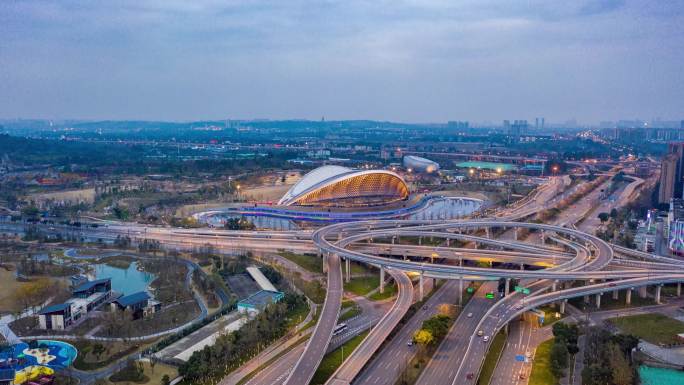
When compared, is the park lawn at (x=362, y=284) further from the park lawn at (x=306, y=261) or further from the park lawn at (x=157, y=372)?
the park lawn at (x=157, y=372)

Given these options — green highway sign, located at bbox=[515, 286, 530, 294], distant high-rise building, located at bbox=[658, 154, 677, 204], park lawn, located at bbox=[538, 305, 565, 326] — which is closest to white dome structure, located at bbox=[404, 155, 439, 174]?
distant high-rise building, located at bbox=[658, 154, 677, 204]

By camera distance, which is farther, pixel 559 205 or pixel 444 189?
pixel 444 189

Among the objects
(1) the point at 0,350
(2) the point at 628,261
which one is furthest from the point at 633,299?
(1) the point at 0,350

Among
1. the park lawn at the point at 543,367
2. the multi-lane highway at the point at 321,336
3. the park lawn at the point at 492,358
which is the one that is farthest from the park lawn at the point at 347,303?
the park lawn at the point at 543,367

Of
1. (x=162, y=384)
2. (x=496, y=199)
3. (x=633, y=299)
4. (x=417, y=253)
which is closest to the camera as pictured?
(x=162, y=384)

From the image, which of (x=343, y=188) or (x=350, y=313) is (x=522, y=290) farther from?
(x=343, y=188)

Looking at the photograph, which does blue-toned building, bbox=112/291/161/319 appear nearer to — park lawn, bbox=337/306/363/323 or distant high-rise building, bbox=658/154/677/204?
park lawn, bbox=337/306/363/323

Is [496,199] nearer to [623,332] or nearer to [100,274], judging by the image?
[623,332]
